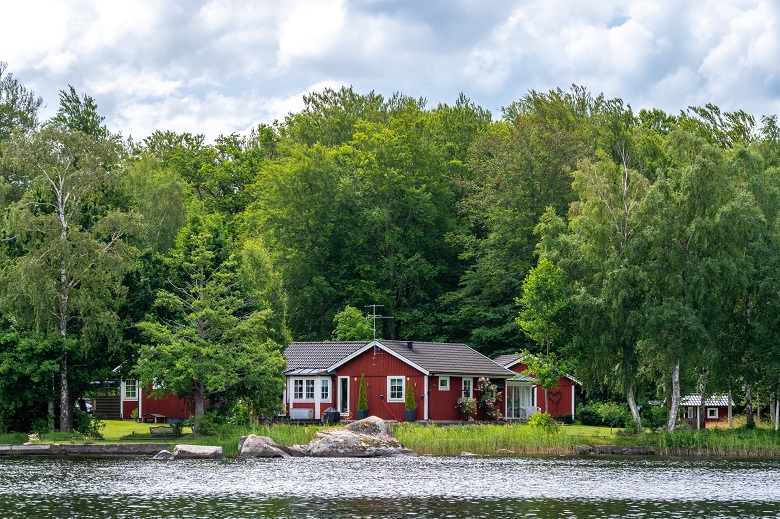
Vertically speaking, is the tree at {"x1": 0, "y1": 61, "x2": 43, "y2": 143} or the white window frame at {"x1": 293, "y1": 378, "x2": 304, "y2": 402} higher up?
the tree at {"x1": 0, "y1": 61, "x2": 43, "y2": 143}

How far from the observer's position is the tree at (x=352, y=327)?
230ft

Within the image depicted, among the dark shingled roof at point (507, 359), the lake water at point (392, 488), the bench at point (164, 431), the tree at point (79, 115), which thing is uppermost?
the tree at point (79, 115)

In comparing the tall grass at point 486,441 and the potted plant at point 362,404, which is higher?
the potted plant at point 362,404

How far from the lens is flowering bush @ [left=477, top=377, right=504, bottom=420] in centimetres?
6181

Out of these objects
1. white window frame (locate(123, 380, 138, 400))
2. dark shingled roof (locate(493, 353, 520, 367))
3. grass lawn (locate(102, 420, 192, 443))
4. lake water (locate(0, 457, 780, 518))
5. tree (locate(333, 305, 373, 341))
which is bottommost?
lake water (locate(0, 457, 780, 518))

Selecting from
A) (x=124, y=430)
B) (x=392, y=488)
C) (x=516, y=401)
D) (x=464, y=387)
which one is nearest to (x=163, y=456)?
(x=124, y=430)

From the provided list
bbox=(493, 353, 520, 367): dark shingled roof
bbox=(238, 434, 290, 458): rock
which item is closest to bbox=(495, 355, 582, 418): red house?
bbox=(493, 353, 520, 367): dark shingled roof

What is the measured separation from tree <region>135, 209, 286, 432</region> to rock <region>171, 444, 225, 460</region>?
3.26m

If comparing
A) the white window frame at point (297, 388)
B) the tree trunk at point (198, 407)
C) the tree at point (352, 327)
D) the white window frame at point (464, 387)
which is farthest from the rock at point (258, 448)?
the tree at point (352, 327)

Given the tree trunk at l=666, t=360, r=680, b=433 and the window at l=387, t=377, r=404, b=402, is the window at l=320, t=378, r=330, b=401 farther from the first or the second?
the tree trunk at l=666, t=360, r=680, b=433

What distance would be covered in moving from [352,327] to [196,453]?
91.0 feet

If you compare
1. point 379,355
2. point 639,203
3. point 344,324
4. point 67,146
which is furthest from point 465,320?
point 67,146

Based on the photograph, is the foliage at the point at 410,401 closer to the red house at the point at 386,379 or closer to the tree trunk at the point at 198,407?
the red house at the point at 386,379

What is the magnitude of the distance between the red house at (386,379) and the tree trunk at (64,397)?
1527 cm
